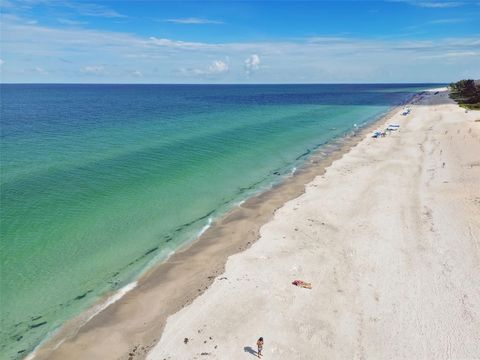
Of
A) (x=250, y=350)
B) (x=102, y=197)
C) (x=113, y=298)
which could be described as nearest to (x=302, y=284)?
(x=250, y=350)

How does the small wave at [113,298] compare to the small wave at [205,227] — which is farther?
the small wave at [205,227]

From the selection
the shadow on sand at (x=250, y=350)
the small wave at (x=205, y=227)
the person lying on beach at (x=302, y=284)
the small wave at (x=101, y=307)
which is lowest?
the small wave at (x=101, y=307)

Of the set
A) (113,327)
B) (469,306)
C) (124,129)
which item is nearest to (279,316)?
(113,327)

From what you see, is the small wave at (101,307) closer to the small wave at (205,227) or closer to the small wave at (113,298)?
the small wave at (113,298)

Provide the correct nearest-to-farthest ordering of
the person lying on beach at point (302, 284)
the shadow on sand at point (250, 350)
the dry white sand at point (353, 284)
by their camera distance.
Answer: the shadow on sand at point (250, 350) < the dry white sand at point (353, 284) < the person lying on beach at point (302, 284)

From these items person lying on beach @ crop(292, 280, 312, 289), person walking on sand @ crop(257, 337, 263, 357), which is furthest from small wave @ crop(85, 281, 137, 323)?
person lying on beach @ crop(292, 280, 312, 289)

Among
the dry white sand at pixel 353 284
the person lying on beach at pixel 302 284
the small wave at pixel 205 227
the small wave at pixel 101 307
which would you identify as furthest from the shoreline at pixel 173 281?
the person lying on beach at pixel 302 284

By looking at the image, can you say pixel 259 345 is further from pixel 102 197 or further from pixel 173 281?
pixel 102 197
